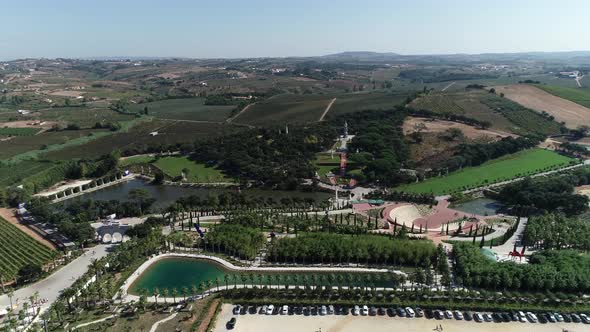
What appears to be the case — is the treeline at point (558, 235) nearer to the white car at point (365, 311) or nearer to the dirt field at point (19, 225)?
the white car at point (365, 311)

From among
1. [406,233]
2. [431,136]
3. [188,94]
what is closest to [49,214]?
[406,233]

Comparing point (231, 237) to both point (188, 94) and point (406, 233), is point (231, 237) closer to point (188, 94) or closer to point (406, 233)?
point (406, 233)

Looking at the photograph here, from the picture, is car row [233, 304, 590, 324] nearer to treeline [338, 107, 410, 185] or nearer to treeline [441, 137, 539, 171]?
treeline [338, 107, 410, 185]

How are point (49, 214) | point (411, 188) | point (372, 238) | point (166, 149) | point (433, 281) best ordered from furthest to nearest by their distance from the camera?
point (166, 149) → point (411, 188) → point (49, 214) → point (372, 238) → point (433, 281)

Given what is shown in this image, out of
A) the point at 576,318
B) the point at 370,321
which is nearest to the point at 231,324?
the point at 370,321

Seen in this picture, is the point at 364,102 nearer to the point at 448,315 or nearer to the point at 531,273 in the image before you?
the point at 531,273

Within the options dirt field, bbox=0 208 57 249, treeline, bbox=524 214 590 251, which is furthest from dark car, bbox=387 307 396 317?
dirt field, bbox=0 208 57 249
